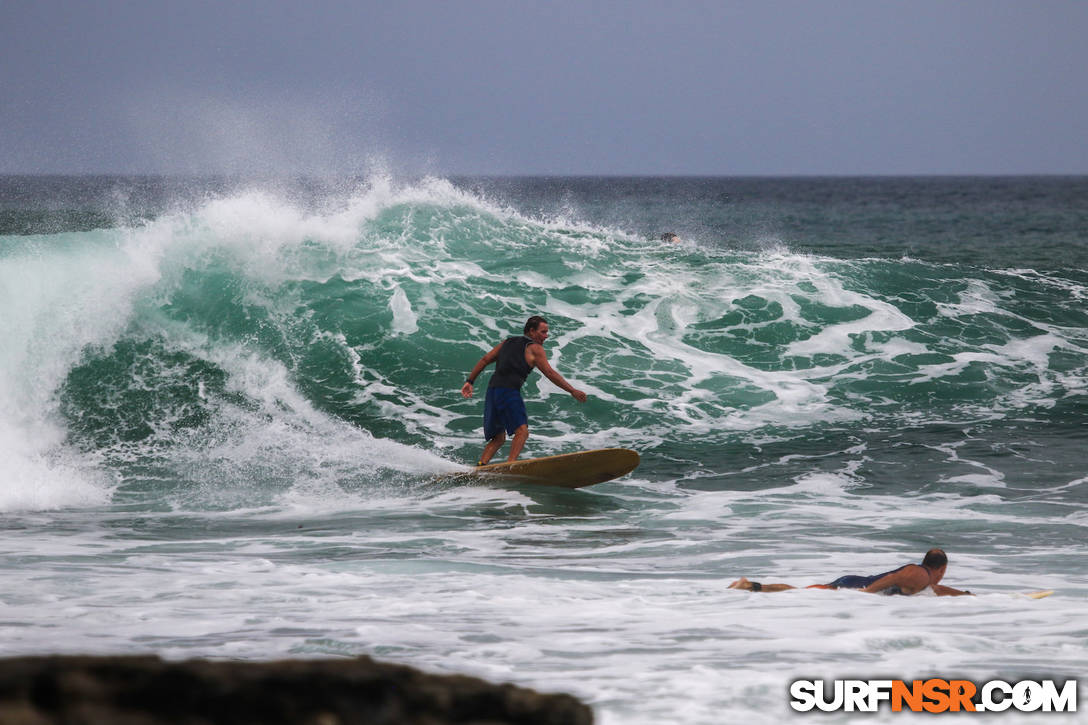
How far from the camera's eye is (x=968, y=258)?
115 ft

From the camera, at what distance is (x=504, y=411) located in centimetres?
1024

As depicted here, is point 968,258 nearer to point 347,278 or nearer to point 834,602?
point 347,278

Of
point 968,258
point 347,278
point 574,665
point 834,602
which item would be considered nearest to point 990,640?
point 834,602

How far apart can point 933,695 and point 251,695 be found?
11.3 ft

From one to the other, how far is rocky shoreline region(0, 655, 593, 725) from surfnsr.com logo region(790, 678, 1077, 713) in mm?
2597

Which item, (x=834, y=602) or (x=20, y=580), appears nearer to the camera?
(x=834, y=602)

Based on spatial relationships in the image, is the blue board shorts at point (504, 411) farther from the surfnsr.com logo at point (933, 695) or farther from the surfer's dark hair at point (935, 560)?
the surfnsr.com logo at point (933, 695)

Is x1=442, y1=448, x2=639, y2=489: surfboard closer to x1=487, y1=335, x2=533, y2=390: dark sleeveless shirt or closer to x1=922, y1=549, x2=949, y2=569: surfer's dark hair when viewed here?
x1=487, y1=335, x2=533, y2=390: dark sleeveless shirt

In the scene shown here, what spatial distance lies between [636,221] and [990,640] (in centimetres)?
5220

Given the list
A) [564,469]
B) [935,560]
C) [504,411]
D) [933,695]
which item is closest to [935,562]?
[935,560]

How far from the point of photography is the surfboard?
1009 centimetres

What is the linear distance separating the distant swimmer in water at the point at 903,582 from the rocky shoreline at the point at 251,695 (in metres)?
4.66

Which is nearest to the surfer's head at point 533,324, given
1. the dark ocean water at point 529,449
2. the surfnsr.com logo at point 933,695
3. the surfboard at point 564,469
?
Answer: the surfboard at point 564,469

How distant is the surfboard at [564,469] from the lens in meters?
10.1
